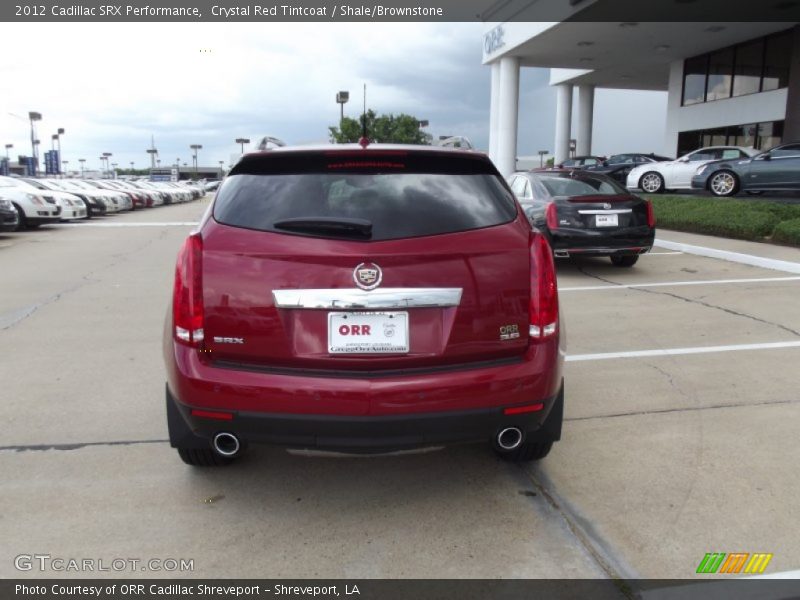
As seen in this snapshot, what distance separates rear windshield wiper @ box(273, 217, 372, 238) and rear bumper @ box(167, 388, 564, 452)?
761mm

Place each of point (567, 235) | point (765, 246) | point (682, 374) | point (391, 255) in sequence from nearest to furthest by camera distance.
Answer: point (391, 255)
point (682, 374)
point (567, 235)
point (765, 246)

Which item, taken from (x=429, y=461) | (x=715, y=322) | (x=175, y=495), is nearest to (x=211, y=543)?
(x=175, y=495)

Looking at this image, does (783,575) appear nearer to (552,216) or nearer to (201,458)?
(201,458)

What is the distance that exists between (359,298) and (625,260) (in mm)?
8595

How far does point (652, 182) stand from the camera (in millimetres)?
20938

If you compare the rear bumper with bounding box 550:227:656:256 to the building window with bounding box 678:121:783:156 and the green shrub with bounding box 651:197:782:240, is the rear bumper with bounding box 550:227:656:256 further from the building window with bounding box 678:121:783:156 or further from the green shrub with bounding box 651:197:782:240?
the building window with bounding box 678:121:783:156

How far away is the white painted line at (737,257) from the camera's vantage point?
935cm

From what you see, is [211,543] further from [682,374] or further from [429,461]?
[682,374]

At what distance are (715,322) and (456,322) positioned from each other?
4863mm

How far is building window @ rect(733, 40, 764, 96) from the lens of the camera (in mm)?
24391

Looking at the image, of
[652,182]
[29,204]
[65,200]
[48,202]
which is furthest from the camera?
[652,182]

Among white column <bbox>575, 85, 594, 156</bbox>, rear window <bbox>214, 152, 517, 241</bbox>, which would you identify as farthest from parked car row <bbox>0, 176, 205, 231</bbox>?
white column <bbox>575, 85, 594, 156</bbox>

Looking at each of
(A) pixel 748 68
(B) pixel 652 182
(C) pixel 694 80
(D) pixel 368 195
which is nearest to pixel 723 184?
(B) pixel 652 182

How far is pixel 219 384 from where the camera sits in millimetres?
2643
